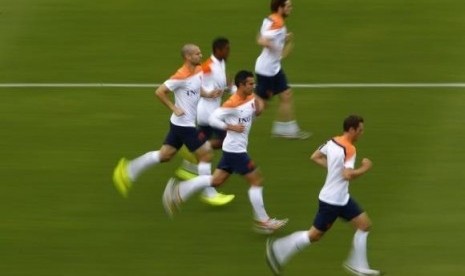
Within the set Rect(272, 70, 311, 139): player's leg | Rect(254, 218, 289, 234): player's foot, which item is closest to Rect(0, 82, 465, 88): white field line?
Rect(272, 70, 311, 139): player's leg

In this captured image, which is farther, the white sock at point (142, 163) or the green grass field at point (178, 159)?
the white sock at point (142, 163)

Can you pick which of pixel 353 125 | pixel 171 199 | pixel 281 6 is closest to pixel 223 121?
pixel 171 199

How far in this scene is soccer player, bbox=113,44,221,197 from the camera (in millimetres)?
14547

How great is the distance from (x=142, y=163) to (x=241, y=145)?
1.86m

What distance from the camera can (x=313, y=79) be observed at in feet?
63.4

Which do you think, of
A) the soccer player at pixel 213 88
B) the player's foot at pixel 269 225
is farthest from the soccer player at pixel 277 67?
the player's foot at pixel 269 225

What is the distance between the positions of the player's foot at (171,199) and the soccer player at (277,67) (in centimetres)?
263

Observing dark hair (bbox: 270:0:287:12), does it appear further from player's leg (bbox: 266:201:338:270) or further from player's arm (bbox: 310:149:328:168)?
player's leg (bbox: 266:201:338:270)

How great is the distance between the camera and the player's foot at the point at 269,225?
46.3 feet

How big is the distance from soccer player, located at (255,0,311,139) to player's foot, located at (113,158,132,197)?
2.50 meters

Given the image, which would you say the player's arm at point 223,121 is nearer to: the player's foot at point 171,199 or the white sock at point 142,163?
the player's foot at point 171,199

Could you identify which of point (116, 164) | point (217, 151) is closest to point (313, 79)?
point (217, 151)

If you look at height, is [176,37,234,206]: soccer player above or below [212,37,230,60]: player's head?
below

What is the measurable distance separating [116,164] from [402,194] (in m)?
4.16
